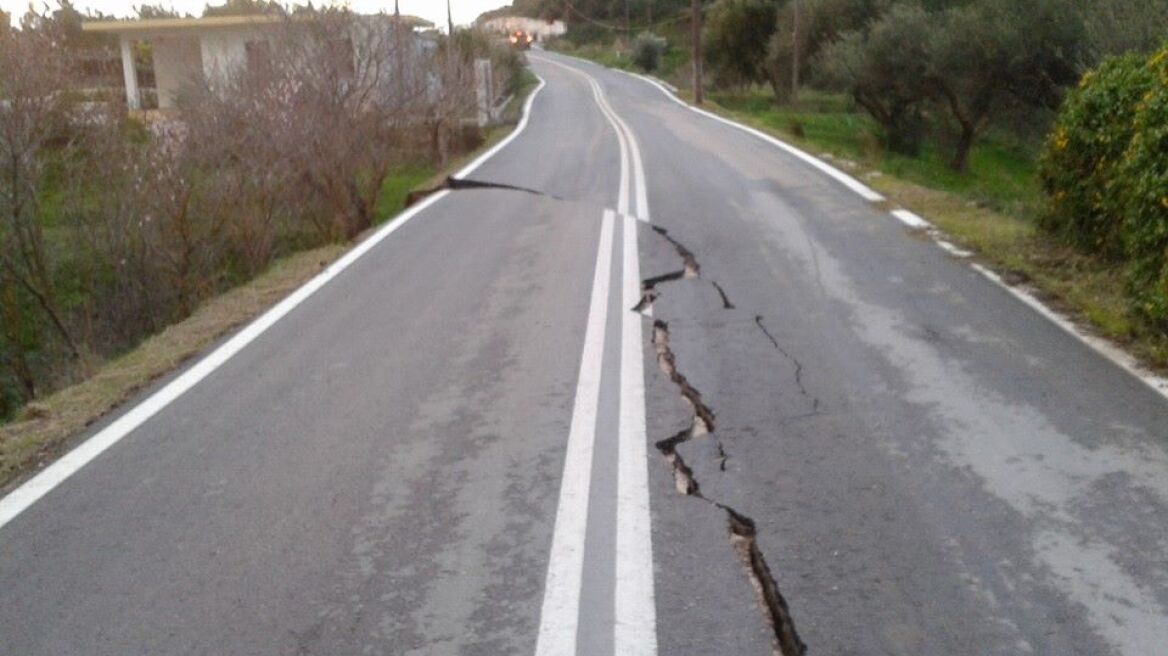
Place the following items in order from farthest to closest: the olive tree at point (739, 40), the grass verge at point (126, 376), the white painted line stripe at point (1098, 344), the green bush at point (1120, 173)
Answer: the olive tree at point (739, 40) < the green bush at point (1120, 173) < the white painted line stripe at point (1098, 344) < the grass verge at point (126, 376)

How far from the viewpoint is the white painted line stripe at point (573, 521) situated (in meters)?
4.34

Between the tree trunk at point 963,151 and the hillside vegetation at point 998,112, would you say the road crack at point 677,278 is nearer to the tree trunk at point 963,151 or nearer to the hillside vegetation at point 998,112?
the hillside vegetation at point 998,112

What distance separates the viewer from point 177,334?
934cm

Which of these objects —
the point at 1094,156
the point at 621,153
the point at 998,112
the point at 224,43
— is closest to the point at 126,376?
the point at 1094,156

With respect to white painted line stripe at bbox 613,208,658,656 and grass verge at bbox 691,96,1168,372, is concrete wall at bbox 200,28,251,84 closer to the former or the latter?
grass verge at bbox 691,96,1168,372

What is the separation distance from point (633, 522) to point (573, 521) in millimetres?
254

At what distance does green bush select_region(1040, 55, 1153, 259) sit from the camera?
31.4 ft

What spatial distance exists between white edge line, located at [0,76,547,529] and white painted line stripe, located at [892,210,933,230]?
5.67m

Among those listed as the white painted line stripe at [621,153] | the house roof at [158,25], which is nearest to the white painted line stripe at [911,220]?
the white painted line stripe at [621,153]

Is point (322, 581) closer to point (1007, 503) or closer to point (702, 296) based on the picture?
point (1007, 503)

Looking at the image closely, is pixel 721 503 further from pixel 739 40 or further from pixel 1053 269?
pixel 739 40

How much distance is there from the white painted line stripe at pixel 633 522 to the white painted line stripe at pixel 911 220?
18.0 feet

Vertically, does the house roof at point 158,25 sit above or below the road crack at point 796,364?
above

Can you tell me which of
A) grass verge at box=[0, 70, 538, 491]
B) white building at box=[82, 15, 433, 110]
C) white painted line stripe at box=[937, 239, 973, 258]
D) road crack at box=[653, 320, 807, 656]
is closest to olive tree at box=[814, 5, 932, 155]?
white building at box=[82, 15, 433, 110]
